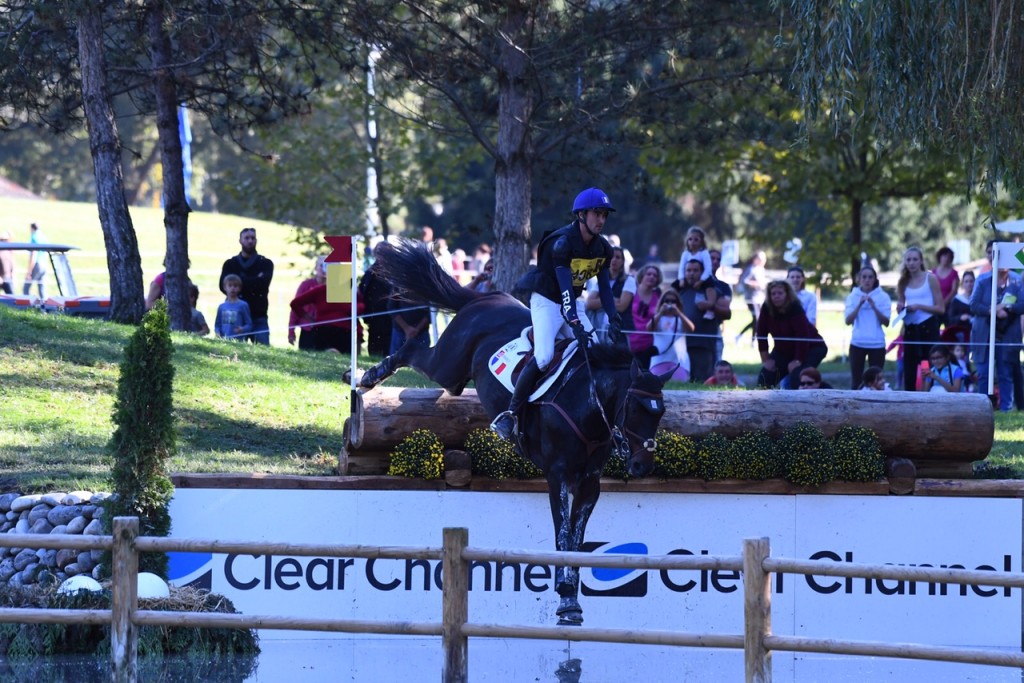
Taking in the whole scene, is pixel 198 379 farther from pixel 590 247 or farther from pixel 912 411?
pixel 912 411

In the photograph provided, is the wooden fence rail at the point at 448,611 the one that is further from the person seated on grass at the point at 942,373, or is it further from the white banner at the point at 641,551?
the person seated on grass at the point at 942,373

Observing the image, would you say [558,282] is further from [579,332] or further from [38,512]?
[38,512]

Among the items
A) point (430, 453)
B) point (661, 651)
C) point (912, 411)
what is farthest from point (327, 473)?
point (912, 411)

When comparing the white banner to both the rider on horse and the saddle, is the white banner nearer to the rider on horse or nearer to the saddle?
the saddle

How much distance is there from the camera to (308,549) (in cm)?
721

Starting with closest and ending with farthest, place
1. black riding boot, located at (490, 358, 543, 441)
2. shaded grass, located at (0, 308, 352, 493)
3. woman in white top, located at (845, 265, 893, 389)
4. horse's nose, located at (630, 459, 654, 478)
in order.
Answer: horse's nose, located at (630, 459, 654, 478) → black riding boot, located at (490, 358, 543, 441) → shaded grass, located at (0, 308, 352, 493) → woman in white top, located at (845, 265, 893, 389)

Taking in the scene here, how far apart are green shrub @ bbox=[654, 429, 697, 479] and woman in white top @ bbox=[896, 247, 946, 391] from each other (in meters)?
6.21

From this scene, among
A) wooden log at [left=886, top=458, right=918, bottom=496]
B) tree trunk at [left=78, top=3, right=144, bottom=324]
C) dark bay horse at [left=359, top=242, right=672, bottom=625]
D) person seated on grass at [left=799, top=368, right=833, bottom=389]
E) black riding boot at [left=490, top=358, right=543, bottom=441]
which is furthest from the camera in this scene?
tree trunk at [left=78, top=3, right=144, bottom=324]

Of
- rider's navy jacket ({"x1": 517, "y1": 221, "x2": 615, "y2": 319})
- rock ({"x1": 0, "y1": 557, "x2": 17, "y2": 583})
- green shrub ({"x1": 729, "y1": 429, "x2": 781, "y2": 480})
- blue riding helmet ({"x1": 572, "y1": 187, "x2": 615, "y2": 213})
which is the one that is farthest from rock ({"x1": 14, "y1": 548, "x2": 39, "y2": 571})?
green shrub ({"x1": 729, "y1": 429, "x2": 781, "y2": 480})

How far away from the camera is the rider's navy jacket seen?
29.0 ft

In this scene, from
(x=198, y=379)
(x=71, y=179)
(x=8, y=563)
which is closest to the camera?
(x=8, y=563)

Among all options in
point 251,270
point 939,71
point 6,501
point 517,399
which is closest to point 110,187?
point 251,270

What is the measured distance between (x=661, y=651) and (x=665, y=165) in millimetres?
15151

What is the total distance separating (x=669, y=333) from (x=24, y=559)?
8.00m
